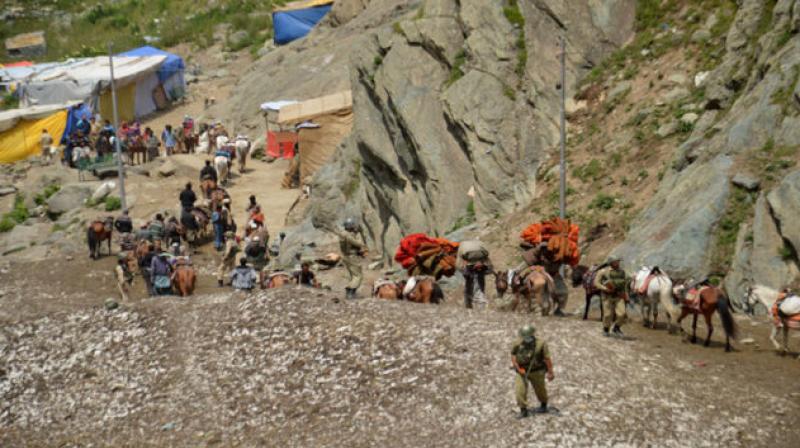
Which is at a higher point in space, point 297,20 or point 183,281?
point 297,20

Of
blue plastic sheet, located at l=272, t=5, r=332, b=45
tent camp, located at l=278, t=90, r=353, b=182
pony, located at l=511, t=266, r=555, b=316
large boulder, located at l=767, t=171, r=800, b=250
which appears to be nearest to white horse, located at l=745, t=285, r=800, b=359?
large boulder, located at l=767, t=171, r=800, b=250

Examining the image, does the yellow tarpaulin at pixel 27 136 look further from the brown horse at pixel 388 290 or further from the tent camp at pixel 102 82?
the brown horse at pixel 388 290

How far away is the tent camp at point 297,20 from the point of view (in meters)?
64.8

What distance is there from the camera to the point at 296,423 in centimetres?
1759

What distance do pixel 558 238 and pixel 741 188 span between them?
4.36 metres

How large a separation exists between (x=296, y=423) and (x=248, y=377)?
6.45 ft

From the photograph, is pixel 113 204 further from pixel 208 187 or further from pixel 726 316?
pixel 726 316

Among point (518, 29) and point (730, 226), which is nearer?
point (730, 226)

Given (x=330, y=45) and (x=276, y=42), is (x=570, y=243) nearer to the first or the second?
(x=330, y=45)

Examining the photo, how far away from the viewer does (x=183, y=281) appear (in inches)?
983

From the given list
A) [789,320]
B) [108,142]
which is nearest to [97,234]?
[108,142]

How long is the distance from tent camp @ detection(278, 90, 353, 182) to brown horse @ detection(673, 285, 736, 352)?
25.0 meters

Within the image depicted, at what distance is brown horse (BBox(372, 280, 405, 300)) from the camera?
22562mm

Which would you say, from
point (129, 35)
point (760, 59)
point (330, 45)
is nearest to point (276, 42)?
point (330, 45)
